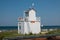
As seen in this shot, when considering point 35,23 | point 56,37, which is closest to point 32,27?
point 35,23

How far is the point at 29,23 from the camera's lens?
34.2 m

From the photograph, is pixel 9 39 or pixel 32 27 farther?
pixel 32 27

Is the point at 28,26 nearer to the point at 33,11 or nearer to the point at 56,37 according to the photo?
the point at 33,11

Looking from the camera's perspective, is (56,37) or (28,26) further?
(28,26)

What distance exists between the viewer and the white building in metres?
33.7

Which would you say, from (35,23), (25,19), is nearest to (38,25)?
(35,23)

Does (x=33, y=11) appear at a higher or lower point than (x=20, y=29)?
higher

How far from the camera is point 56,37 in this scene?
952 centimetres

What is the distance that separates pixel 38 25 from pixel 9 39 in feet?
83.2

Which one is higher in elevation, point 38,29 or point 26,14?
point 26,14

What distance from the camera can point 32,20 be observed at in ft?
112

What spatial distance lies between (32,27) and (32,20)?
4.18ft

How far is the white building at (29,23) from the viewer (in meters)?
33.7

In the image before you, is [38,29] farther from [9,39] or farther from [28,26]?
[9,39]
